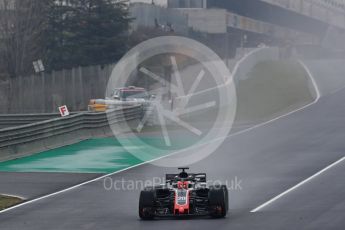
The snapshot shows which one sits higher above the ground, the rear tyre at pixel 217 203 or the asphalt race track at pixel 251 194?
the rear tyre at pixel 217 203

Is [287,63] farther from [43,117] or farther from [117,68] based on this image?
[43,117]

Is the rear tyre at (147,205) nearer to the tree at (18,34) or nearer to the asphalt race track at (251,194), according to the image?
the asphalt race track at (251,194)

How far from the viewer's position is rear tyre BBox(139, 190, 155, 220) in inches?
699

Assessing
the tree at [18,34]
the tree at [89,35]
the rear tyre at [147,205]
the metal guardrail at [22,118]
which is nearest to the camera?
the rear tyre at [147,205]

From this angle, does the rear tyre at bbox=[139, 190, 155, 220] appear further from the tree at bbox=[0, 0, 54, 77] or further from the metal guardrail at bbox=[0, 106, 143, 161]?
the tree at bbox=[0, 0, 54, 77]

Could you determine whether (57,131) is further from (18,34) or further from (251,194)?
(18,34)

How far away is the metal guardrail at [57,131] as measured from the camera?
103 ft

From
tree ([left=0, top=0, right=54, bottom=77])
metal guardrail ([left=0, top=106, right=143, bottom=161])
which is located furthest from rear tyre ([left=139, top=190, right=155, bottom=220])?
A: tree ([left=0, top=0, right=54, bottom=77])

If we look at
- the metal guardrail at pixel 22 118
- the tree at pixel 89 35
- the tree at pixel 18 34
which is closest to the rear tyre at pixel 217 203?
the metal guardrail at pixel 22 118

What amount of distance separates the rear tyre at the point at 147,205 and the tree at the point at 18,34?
39305mm

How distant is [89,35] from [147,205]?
47598 millimetres

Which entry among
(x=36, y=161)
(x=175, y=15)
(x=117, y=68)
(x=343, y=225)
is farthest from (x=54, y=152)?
(x=175, y=15)

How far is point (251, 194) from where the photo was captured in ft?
69.6

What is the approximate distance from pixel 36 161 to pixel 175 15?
51.4 metres
